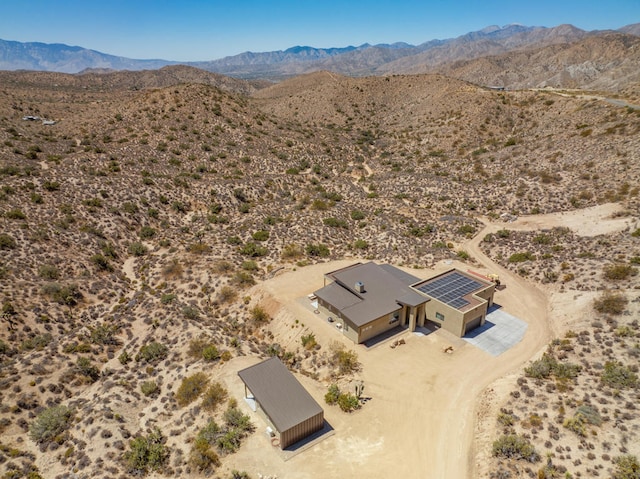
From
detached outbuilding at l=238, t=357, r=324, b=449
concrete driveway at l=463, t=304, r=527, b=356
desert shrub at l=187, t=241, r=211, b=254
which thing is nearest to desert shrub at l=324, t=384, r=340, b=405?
detached outbuilding at l=238, t=357, r=324, b=449

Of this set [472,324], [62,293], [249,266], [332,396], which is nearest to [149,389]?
[332,396]

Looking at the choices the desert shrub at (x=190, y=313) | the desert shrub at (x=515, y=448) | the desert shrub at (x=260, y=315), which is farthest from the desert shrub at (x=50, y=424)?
the desert shrub at (x=515, y=448)

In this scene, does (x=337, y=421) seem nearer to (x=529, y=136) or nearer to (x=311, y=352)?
(x=311, y=352)

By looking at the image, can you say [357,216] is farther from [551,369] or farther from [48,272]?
[48,272]

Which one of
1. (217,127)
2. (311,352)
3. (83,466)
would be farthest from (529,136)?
(83,466)

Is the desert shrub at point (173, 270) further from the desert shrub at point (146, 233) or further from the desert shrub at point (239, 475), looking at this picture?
the desert shrub at point (239, 475)

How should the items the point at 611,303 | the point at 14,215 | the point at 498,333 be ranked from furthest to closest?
the point at 14,215 → the point at 498,333 → the point at 611,303
